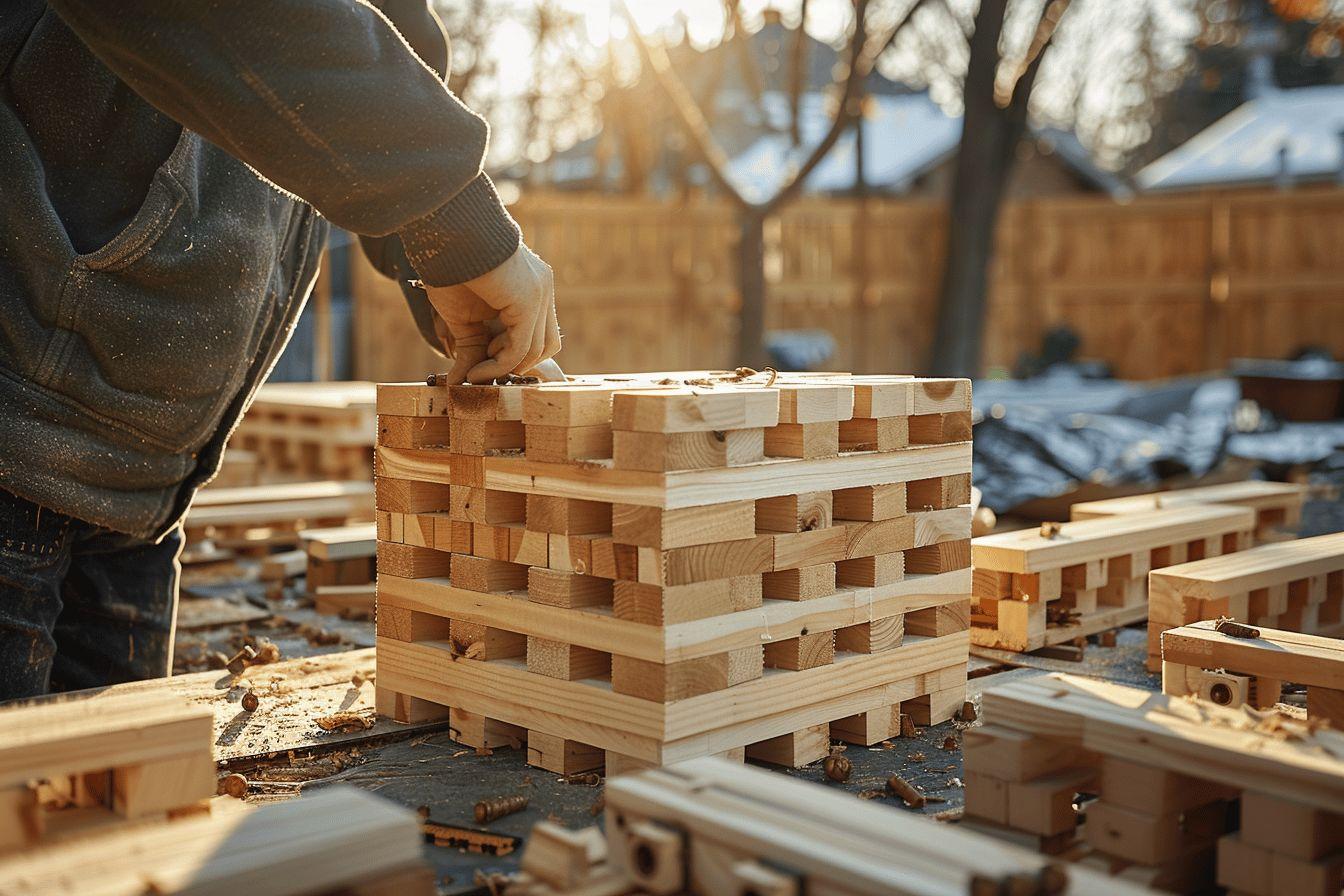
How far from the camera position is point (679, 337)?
1922 cm

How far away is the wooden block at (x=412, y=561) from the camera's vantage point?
3.02m

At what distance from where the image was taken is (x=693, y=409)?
2.47 metres

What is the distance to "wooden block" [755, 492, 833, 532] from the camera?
8.93 feet

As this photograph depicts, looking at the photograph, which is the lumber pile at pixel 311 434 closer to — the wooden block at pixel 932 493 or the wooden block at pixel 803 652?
the wooden block at pixel 932 493

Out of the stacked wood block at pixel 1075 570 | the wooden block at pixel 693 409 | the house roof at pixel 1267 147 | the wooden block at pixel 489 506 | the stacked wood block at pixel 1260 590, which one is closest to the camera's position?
the wooden block at pixel 693 409

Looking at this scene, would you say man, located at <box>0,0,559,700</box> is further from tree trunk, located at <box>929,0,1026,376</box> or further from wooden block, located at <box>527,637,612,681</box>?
tree trunk, located at <box>929,0,1026,376</box>

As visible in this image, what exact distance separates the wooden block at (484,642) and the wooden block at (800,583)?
563mm

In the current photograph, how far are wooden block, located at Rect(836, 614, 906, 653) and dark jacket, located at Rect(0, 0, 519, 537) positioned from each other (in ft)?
3.88

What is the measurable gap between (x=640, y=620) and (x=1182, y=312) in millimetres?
19881

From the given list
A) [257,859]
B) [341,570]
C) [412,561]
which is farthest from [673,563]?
[341,570]

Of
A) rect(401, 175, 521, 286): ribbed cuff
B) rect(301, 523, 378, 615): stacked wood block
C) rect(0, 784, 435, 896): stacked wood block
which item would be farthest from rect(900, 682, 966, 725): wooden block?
rect(301, 523, 378, 615): stacked wood block

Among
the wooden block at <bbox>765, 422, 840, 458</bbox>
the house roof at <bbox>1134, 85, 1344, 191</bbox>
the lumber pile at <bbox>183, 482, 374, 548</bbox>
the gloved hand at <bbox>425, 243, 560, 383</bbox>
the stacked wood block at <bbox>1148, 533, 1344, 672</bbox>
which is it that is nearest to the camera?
the gloved hand at <bbox>425, 243, 560, 383</bbox>

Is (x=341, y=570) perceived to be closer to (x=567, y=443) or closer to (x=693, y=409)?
(x=567, y=443)

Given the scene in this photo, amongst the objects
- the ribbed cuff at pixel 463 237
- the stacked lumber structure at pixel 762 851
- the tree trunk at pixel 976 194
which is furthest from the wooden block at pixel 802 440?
the tree trunk at pixel 976 194
